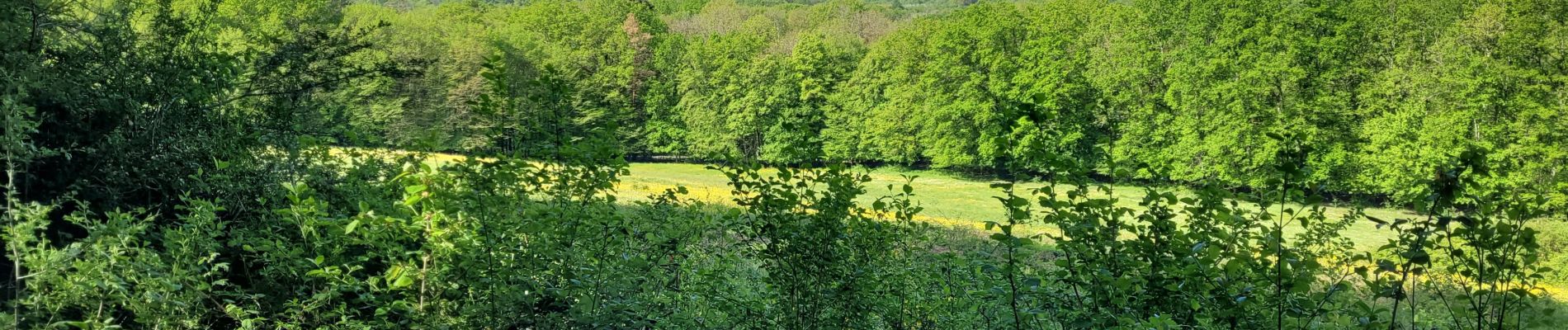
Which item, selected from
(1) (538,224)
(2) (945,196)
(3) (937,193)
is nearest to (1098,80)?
(3) (937,193)

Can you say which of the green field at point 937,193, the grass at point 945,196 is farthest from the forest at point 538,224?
the green field at point 937,193

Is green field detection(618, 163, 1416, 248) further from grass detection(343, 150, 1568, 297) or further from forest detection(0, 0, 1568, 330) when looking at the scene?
forest detection(0, 0, 1568, 330)

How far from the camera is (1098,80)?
3541 cm

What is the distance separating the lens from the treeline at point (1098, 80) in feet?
84.2

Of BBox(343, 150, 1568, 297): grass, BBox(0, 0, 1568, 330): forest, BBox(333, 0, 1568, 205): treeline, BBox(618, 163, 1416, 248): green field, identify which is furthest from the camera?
BBox(333, 0, 1568, 205): treeline

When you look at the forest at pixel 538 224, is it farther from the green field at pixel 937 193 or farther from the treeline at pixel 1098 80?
the green field at pixel 937 193

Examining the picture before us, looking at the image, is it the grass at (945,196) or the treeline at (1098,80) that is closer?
the grass at (945,196)

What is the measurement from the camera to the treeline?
2567cm

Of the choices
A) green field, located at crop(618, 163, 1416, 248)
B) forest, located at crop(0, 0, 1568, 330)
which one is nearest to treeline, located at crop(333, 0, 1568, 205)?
green field, located at crop(618, 163, 1416, 248)

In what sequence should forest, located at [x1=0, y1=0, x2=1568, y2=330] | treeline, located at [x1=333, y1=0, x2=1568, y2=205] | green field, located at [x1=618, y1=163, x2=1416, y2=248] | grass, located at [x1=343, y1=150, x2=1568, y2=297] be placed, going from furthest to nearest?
treeline, located at [x1=333, y1=0, x2=1568, y2=205], green field, located at [x1=618, y1=163, x2=1416, y2=248], grass, located at [x1=343, y1=150, x2=1568, y2=297], forest, located at [x1=0, y1=0, x2=1568, y2=330]

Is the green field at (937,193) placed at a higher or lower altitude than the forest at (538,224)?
lower

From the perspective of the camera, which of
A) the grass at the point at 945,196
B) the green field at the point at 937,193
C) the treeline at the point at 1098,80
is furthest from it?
the treeline at the point at 1098,80

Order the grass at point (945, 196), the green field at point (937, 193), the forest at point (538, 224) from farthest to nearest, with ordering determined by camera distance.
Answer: the green field at point (937, 193), the grass at point (945, 196), the forest at point (538, 224)

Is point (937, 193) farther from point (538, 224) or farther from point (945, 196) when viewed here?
point (538, 224)
